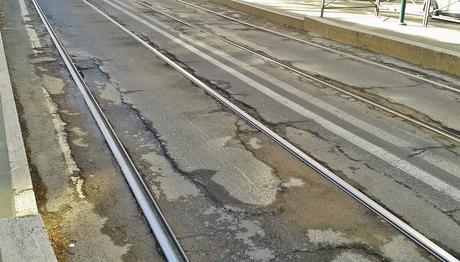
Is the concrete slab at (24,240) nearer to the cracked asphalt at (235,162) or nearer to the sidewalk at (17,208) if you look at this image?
the sidewalk at (17,208)

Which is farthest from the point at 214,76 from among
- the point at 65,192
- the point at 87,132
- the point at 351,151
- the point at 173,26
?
the point at 173,26

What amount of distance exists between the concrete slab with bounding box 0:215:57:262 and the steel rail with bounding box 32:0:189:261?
0.88 meters

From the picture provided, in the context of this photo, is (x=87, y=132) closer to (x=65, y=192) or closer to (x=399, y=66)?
(x=65, y=192)

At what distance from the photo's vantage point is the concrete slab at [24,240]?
12.6ft

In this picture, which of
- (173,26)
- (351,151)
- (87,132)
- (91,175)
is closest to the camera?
(91,175)

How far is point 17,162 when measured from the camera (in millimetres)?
5492

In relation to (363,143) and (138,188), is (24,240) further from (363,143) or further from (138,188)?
(363,143)

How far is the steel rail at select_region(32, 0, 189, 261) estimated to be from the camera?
4191 millimetres

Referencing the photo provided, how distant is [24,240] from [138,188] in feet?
4.50

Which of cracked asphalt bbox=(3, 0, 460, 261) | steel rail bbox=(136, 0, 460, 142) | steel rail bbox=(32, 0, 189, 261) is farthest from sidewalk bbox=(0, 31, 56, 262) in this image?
steel rail bbox=(136, 0, 460, 142)

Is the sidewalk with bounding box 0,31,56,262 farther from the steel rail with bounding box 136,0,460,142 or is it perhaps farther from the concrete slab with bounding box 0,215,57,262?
the steel rail with bounding box 136,0,460,142

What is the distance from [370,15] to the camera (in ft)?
56.1

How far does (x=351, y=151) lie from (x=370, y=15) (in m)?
12.0

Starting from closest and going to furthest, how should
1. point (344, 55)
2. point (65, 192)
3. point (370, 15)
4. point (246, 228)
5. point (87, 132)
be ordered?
point (246, 228), point (65, 192), point (87, 132), point (344, 55), point (370, 15)
